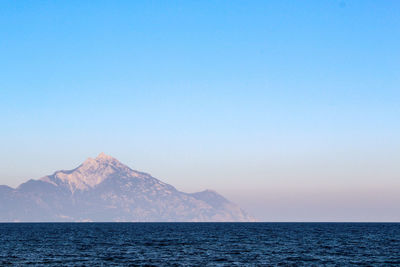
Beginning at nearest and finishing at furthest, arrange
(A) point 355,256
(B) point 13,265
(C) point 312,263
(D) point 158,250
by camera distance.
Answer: (B) point 13,265, (C) point 312,263, (A) point 355,256, (D) point 158,250

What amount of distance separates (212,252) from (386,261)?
26.9 m

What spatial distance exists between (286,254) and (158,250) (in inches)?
848

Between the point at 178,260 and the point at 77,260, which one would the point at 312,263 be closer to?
the point at 178,260

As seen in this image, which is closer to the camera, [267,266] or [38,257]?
[267,266]

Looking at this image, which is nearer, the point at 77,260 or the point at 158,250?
the point at 77,260

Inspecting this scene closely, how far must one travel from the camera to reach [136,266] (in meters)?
63.9

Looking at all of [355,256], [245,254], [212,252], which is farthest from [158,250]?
[355,256]

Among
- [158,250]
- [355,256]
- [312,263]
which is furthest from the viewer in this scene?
[158,250]

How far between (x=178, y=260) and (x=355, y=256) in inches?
1143

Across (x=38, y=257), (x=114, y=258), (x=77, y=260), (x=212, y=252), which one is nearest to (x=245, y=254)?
(x=212, y=252)

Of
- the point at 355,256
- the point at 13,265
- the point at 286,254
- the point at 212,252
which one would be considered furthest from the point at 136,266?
the point at 355,256

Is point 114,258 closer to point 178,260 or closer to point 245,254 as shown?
point 178,260

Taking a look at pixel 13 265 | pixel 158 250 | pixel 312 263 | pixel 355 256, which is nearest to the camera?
pixel 13 265

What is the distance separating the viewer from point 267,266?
→ 213ft
